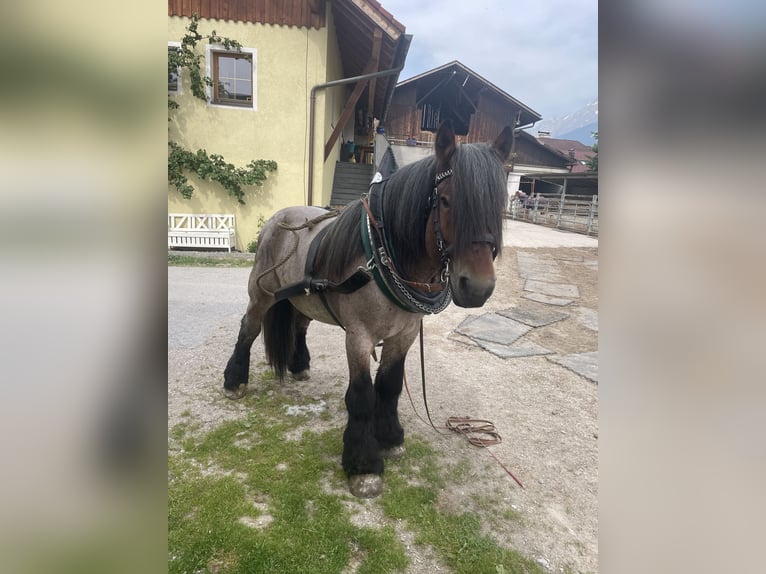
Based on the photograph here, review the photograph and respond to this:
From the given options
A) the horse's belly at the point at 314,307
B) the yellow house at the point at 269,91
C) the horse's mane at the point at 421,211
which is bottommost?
the horse's belly at the point at 314,307

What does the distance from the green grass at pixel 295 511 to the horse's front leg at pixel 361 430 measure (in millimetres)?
88

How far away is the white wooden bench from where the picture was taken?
867 centimetres

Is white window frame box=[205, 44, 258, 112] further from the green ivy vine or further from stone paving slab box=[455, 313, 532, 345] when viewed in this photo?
stone paving slab box=[455, 313, 532, 345]

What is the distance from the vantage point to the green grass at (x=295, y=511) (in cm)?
172

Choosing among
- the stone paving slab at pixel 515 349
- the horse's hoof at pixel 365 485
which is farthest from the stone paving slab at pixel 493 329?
the horse's hoof at pixel 365 485

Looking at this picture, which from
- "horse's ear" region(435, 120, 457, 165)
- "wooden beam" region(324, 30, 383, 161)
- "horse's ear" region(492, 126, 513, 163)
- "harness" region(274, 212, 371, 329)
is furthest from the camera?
"wooden beam" region(324, 30, 383, 161)

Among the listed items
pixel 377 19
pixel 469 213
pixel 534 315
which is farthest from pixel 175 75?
pixel 469 213

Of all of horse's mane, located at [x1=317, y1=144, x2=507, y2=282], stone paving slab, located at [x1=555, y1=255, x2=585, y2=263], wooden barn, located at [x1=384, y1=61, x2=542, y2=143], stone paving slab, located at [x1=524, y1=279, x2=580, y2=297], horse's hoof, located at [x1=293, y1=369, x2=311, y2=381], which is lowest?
horse's hoof, located at [x1=293, y1=369, x2=311, y2=381]

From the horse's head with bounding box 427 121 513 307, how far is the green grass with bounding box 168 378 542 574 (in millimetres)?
1171

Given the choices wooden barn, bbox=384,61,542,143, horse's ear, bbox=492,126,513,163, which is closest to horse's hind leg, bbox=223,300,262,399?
horse's ear, bbox=492,126,513,163

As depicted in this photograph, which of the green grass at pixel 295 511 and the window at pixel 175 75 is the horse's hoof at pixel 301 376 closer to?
the green grass at pixel 295 511
